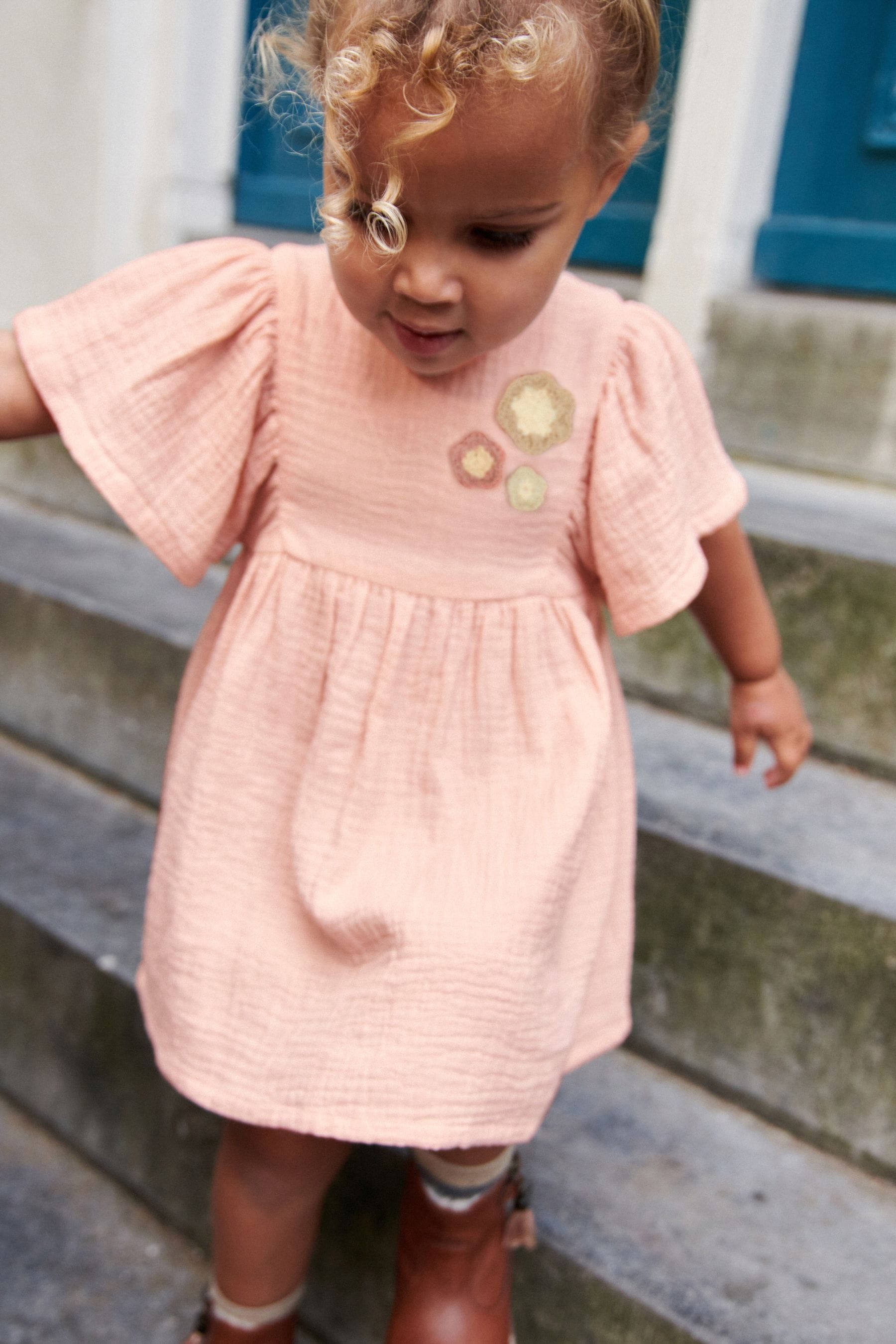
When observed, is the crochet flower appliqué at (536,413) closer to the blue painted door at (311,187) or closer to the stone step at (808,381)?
the stone step at (808,381)

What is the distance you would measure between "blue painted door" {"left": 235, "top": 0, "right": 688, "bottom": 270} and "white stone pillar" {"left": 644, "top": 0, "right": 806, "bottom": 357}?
2.5 inches

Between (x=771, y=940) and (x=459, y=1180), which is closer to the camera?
(x=459, y=1180)

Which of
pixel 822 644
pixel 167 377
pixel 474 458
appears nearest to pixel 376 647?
pixel 474 458

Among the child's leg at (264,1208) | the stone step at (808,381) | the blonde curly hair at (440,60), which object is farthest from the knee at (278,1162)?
the stone step at (808,381)

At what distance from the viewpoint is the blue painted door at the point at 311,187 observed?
2303mm

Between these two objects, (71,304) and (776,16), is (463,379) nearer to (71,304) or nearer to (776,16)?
(71,304)

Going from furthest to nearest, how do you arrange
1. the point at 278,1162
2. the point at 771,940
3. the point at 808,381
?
the point at 808,381 < the point at 771,940 < the point at 278,1162

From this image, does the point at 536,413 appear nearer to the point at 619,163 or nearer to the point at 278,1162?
the point at 619,163

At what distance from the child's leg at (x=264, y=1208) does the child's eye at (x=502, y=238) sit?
2.49ft

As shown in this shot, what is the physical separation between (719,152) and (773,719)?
1.32m

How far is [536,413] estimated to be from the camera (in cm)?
107

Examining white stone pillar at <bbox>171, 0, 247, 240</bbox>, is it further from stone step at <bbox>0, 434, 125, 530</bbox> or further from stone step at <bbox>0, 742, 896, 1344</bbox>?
stone step at <bbox>0, 742, 896, 1344</bbox>

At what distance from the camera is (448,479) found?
1.06 metres

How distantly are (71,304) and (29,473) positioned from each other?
1.57 metres
